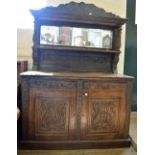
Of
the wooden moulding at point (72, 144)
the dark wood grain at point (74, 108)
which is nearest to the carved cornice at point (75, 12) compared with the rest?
the dark wood grain at point (74, 108)

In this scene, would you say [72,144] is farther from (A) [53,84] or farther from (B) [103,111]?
(A) [53,84]

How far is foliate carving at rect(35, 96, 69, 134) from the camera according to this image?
2.45 metres

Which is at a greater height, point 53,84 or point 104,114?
point 53,84

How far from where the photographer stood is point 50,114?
8.09ft

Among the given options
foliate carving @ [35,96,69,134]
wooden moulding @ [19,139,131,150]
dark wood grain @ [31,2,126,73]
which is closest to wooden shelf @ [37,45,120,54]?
dark wood grain @ [31,2,126,73]

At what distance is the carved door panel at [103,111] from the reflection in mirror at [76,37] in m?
0.72

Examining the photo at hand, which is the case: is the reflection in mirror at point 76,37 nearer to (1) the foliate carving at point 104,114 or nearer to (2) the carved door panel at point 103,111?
(2) the carved door panel at point 103,111

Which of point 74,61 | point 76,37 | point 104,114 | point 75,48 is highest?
point 76,37

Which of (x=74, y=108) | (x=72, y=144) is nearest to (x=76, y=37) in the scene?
(x=74, y=108)

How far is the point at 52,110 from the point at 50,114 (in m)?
0.05

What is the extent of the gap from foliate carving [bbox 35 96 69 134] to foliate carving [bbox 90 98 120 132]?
31 cm

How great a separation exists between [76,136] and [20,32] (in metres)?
1.62
